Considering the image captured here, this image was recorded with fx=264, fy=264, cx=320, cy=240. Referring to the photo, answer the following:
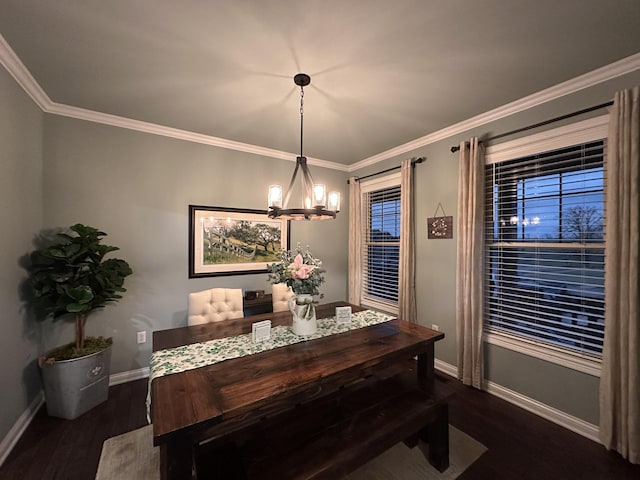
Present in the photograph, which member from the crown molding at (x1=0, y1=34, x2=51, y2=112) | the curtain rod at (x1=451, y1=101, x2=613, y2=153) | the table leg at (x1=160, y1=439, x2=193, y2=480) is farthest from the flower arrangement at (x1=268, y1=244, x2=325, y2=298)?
the crown molding at (x1=0, y1=34, x2=51, y2=112)

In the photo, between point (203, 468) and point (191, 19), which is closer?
point (203, 468)

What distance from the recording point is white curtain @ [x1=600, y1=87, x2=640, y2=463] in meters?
1.71

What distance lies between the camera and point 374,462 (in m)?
1.79

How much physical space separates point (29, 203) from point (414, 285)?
12.7 ft

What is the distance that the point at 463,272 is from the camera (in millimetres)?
2678

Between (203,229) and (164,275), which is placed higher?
(203,229)

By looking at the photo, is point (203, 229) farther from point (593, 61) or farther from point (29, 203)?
point (593, 61)

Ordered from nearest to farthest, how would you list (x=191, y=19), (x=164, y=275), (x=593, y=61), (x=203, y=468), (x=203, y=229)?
(x=203, y=468) < (x=191, y=19) < (x=593, y=61) < (x=164, y=275) < (x=203, y=229)

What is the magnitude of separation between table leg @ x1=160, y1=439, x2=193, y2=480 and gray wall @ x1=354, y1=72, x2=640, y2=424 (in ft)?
8.79

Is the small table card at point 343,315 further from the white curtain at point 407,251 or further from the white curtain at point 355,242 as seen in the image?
the white curtain at point 355,242

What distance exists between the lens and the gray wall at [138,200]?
8.29 ft

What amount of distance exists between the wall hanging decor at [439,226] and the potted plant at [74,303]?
3.26m

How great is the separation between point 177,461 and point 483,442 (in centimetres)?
209

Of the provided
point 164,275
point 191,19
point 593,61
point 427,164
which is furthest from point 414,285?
point 191,19
